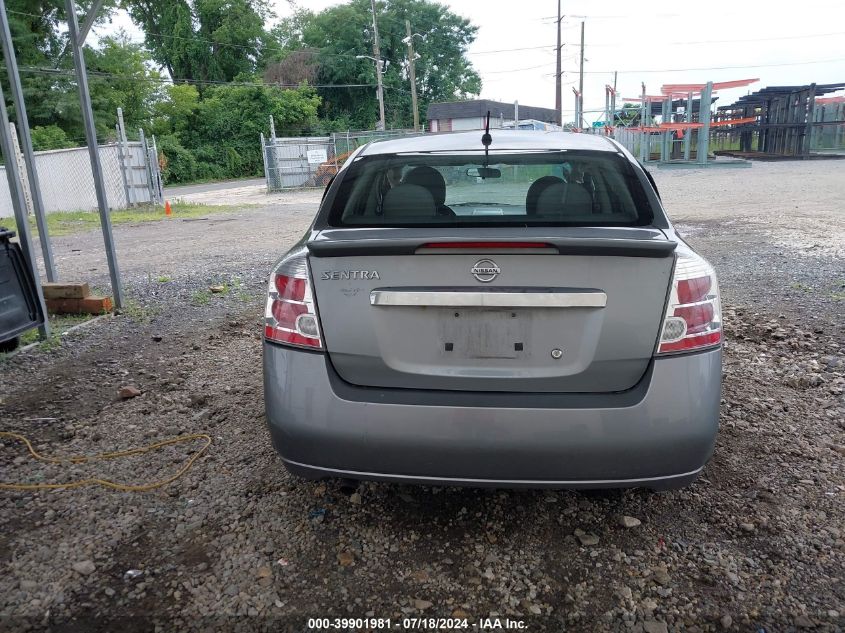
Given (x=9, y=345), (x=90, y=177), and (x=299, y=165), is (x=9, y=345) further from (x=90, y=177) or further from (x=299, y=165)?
(x=299, y=165)

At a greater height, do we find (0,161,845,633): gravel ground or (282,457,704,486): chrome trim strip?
(282,457,704,486): chrome trim strip

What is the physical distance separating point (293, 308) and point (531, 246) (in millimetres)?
922

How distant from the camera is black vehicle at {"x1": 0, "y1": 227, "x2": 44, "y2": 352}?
5098mm

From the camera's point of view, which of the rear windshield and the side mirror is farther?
the side mirror

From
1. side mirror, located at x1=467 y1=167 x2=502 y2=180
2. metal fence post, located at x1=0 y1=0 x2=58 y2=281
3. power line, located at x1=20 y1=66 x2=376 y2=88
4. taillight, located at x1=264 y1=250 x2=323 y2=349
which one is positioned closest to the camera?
taillight, located at x1=264 y1=250 x2=323 y2=349

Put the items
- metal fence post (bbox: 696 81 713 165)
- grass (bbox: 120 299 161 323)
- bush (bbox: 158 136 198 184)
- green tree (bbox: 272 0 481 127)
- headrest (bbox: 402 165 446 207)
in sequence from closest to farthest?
headrest (bbox: 402 165 446 207)
grass (bbox: 120 299 161 323)
metal fence post (bbox: 696 81 713 165)
bush (bbox: 158 136 198 184)
green tree (bbox: 272 0 481 127)

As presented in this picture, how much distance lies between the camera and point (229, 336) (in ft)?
19.1

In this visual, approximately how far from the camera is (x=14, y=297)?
524cm

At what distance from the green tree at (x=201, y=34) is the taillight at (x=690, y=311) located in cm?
5790

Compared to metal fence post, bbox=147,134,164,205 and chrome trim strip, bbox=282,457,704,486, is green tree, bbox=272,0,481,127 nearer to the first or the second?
metal fence post, bbox=147,134,164,205

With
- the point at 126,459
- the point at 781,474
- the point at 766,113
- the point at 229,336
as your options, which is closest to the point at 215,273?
the point at 229,336

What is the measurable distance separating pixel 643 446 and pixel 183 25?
59.3 meters

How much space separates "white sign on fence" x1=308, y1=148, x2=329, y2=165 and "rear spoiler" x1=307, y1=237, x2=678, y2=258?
26.9 meters

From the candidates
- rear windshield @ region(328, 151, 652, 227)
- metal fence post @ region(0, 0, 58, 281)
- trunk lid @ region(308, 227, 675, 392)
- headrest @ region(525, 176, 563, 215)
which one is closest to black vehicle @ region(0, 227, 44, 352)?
metal fence post @ region(0, 0, 58, 281)
